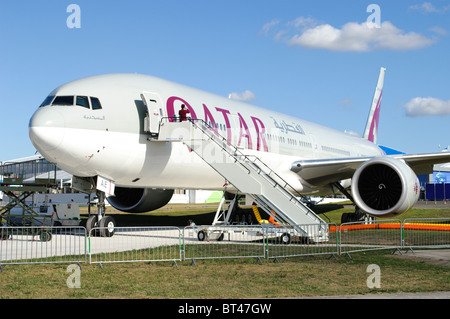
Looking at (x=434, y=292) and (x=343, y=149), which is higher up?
(x=343, y=149)

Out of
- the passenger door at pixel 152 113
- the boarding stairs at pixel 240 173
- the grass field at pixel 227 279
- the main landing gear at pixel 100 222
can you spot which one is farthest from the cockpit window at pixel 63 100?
the grass field at pixel 227 279

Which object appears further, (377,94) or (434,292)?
(377,94)

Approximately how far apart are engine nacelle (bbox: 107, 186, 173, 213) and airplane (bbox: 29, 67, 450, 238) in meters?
0.04

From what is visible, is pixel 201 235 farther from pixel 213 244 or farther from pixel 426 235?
pixel 426 235

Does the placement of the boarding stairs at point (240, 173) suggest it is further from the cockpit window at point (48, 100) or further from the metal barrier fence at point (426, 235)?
the cockpit window at point (48, 100)

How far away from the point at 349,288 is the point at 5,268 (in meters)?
5.88

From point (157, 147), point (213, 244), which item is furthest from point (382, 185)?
point (157, 147)

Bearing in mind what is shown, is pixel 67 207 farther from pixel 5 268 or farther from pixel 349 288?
pixel 349 288

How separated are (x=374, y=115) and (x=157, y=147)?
21.4 meters

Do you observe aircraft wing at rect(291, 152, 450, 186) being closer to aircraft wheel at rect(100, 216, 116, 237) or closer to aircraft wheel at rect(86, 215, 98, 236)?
aircraft wheel at rect(100, 216, 116, 237)

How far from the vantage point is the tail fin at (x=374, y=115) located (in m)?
33.1
